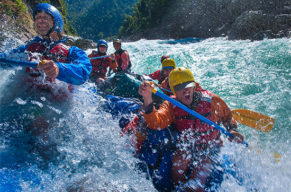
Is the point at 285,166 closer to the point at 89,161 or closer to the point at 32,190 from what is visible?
the point at 89,161

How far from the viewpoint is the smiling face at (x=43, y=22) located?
2.24m

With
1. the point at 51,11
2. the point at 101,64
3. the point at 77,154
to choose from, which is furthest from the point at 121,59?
the point at 77,154

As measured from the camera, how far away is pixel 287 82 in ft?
19.1

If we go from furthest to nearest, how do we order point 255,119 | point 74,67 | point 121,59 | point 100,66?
point 121,59 → point 100,66 → point 255,119 → point 74,67

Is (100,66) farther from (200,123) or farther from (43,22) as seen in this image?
(200,123)

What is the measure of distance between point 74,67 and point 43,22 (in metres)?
0.79

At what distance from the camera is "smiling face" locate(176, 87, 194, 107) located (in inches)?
95.9

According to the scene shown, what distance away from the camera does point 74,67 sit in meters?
2.00

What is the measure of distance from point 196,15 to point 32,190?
3329cm

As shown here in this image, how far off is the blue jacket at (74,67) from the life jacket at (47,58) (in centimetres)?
4

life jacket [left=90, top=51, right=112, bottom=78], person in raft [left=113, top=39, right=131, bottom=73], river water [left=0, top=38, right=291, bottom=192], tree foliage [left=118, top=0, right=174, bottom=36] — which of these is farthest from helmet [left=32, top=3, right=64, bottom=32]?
tree foliage [left=118, top=0, right=174, bottom=36]

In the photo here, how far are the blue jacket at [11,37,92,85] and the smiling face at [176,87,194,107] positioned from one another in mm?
1168

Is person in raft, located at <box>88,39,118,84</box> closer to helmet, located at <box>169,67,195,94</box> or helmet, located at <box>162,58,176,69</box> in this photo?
helmet, located at <box>162,58,176,69</box>

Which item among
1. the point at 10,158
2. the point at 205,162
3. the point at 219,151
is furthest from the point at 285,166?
the point at 10,158
